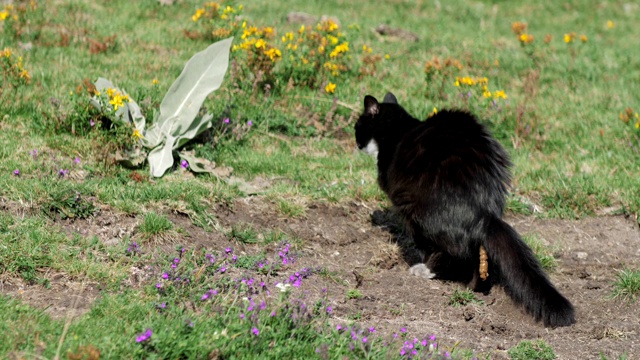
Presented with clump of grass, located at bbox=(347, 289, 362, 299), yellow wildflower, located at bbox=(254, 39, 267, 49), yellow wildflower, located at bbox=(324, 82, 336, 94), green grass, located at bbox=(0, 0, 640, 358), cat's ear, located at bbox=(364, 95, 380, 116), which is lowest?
clump of grass, located at bbox=(347, 289, 362, 299)

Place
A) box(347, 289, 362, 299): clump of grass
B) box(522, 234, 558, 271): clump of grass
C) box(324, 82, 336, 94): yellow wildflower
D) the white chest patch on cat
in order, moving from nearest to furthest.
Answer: box(347, 289, 362, 299): clump of grass → box(522, 234, 558, 271): clump of grass → the white chest patch on cat → box(324, 82, 336, 94): yellow wildflower

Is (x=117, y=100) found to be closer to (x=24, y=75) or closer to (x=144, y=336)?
(x=24, y=75)

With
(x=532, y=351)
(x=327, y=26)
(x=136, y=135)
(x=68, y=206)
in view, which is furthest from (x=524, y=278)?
(x=327, y=26)

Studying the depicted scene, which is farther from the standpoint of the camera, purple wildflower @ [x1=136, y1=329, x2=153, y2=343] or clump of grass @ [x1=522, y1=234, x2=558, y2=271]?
clump of grass @ [x1=522, y1=234, x2=558, y2=271]

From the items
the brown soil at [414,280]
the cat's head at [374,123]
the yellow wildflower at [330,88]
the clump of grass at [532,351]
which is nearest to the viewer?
the clump of grass at [532,351]

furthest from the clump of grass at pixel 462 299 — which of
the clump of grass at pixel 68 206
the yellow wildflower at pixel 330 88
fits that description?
the yellow wildflower at pixel 330 88

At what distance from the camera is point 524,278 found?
16.3 feet

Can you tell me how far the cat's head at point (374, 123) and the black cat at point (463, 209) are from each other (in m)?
0.48

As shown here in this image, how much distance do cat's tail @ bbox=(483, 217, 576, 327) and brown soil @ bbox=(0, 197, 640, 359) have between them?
0.17 meters

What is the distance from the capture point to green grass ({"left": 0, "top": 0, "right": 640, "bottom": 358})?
430 cm

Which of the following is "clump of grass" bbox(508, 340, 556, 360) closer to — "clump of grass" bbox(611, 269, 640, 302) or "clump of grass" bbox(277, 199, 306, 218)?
"clump of grass" bbox(611, 269, 640, 302)

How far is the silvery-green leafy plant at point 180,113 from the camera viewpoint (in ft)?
21.5

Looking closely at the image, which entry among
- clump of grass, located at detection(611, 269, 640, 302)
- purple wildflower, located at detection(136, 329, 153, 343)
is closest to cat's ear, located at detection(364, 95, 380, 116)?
clump of grass, located at detection(611, 269, 640, 302)

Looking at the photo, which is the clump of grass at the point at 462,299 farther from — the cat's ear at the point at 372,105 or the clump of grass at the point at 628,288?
the cat's ear at the point at 372,105
